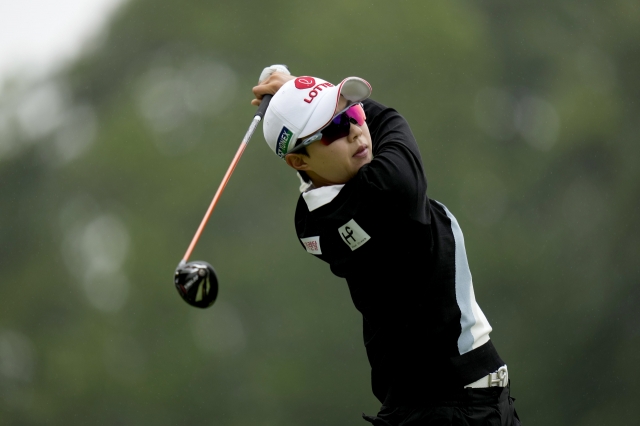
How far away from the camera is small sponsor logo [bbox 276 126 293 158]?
2.04 m

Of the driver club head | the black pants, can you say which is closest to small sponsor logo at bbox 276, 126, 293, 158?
the driver club head

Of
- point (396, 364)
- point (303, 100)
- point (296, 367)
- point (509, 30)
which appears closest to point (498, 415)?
point (396, 364)

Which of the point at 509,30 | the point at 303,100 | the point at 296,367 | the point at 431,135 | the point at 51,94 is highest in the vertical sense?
the point at 51,94

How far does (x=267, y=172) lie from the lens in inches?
277

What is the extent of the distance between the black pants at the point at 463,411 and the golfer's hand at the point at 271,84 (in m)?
0.92

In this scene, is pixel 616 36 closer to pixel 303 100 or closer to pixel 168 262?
pixel 168 262

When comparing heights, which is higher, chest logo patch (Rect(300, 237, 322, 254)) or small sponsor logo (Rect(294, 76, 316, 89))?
small sponsor logo (Rect(294, 76, 316, 89))

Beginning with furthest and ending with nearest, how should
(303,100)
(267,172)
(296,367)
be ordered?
(267,172) < (296,367) < (303,100)

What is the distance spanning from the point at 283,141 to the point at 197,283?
418 mm

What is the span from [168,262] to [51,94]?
5.99 ft

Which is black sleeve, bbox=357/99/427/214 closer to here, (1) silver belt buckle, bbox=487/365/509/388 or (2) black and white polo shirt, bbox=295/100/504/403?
(2) black and white polo shirt, bbox=295/100/504/403

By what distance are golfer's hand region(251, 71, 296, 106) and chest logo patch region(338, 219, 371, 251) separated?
20.3 inches

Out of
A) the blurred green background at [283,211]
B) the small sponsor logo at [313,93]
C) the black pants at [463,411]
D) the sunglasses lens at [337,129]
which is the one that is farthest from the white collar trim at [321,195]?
the blurred green background at [283,211]

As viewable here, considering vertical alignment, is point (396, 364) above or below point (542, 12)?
below
